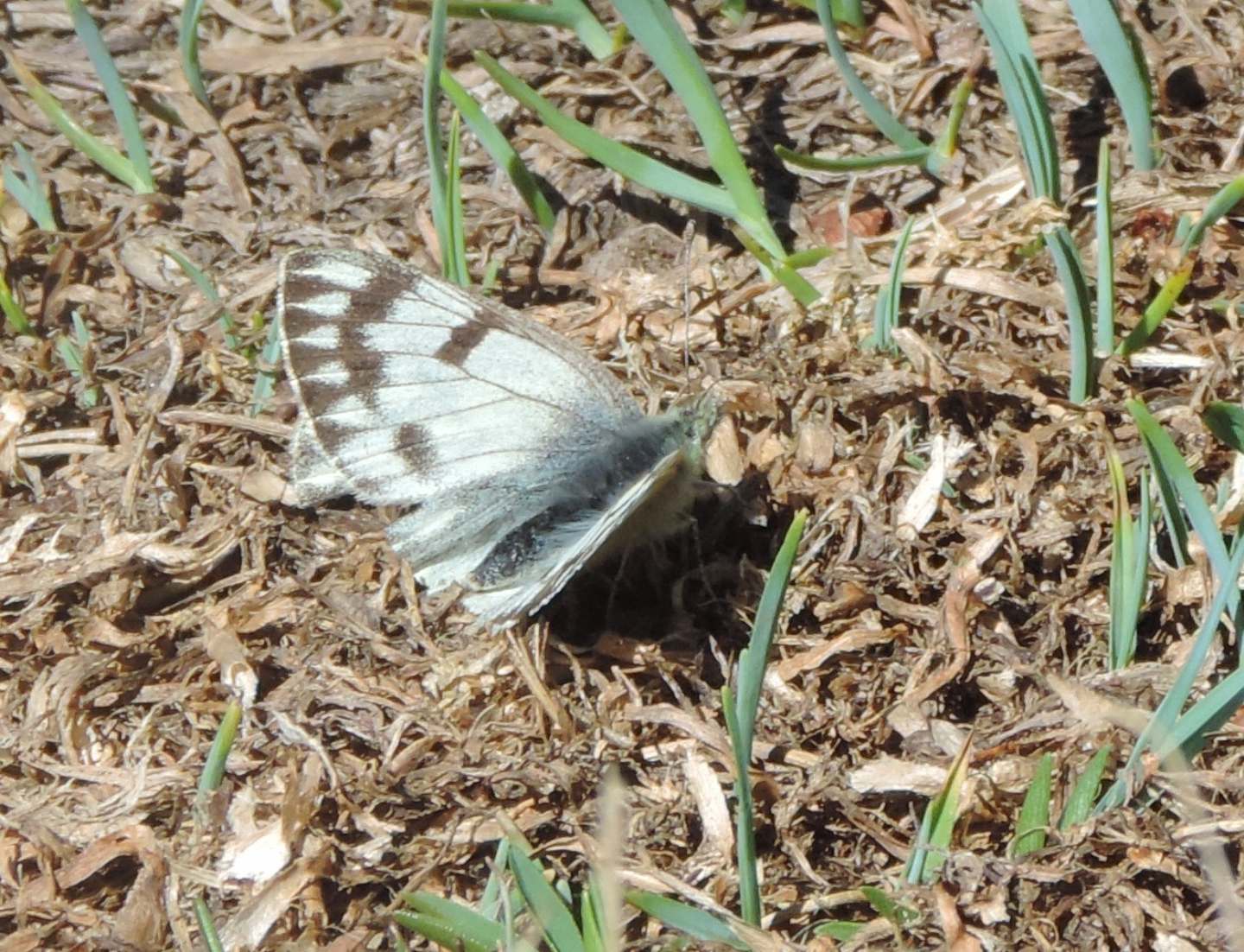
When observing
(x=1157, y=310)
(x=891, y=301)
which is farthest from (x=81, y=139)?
(x=1157, y=310)

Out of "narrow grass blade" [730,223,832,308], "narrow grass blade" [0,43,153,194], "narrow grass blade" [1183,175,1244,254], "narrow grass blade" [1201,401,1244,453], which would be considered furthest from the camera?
"narrow grass blade" [0,43,153,194]

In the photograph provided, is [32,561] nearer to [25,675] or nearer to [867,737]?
[25,675]

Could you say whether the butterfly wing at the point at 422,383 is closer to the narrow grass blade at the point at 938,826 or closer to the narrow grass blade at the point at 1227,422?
the narrow grass blade at the point at 938,826

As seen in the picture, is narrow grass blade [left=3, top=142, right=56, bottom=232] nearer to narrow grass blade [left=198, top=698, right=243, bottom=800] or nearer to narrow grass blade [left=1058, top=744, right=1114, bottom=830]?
narrow grass blade [left=198, top=698, right=243, bottom=800]

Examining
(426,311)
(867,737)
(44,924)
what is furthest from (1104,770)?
(44,924)

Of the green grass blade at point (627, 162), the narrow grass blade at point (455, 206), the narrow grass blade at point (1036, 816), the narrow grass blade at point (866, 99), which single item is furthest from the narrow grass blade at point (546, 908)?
the narrow grass blade at point (866, 99)

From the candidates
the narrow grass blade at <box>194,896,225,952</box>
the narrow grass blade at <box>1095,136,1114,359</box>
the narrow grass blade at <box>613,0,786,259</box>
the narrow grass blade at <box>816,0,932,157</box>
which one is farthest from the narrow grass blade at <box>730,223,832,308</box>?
the narrow grass blade at <box>194,896,225,952</box>

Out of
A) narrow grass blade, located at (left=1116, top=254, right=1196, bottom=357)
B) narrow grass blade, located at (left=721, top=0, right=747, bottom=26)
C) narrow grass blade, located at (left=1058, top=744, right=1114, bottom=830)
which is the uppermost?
narrow grass blade, located at (left=721, top=0, right=747, bottom=26)
